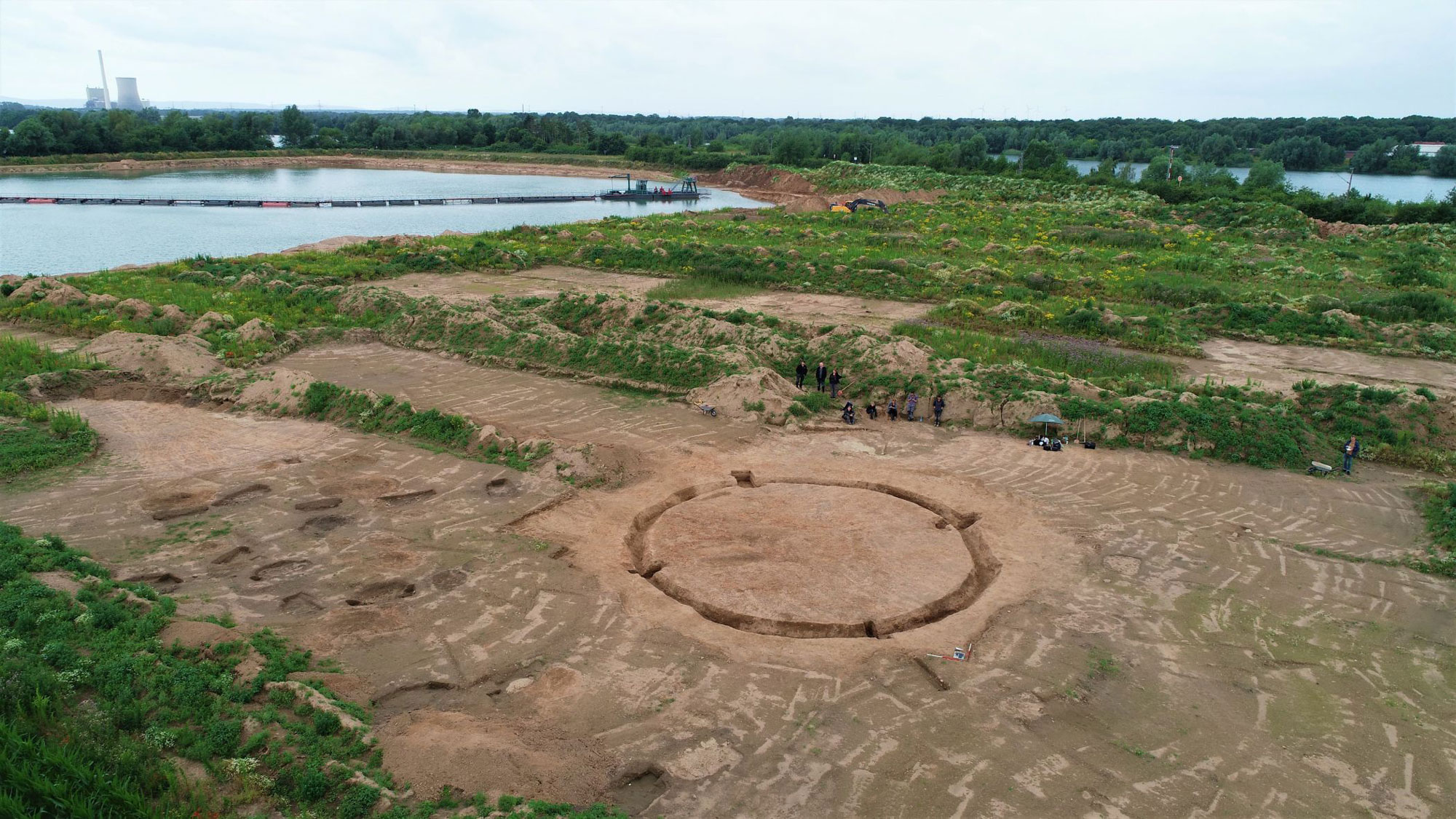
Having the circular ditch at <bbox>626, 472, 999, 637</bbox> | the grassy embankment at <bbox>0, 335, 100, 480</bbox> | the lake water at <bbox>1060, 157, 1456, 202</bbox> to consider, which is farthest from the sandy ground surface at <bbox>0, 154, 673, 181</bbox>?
the circular ditch at <bbox>626, 472, 999, 637</bbox>

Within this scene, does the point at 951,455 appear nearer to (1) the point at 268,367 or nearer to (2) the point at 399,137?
(1) the point at 268,367

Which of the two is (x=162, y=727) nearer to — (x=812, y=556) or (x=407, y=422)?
(x=812, y=556)

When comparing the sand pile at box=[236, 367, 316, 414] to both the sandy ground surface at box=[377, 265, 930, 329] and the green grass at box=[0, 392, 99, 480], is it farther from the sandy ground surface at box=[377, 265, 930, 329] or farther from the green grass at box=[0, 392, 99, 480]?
the sandy ground surface at box=[377, 265, 930, 329]

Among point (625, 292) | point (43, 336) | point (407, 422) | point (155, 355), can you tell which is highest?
point (625, 292)

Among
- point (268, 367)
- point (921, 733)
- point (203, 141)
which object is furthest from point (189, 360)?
point (203, 141)

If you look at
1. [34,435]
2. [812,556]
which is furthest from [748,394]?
[34,435]

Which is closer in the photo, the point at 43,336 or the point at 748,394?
the point at 748,394
